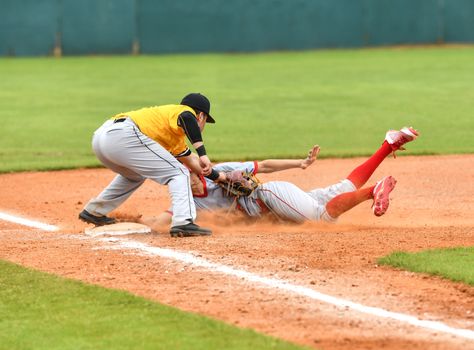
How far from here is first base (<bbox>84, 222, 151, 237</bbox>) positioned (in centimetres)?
865

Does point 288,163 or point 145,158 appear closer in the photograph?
point 145,158

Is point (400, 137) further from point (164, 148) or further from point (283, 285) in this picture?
point (283, 285)

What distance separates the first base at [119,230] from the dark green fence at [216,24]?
75.3 ft

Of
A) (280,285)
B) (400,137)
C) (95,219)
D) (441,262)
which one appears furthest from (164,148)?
(441,262)

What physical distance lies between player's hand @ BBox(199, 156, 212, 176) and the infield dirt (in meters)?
0.54

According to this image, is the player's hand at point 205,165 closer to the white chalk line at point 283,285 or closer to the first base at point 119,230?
the first base at point 119,230

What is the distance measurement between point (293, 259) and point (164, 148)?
177 centimetres

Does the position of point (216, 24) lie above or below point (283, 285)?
below

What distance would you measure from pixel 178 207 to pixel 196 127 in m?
0.67

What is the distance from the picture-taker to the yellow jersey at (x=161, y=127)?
27.8 feet

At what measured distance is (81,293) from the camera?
650 centimetres

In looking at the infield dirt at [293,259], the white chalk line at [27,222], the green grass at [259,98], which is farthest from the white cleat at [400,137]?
the green grass at [259,98]

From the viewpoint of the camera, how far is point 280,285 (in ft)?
21.7

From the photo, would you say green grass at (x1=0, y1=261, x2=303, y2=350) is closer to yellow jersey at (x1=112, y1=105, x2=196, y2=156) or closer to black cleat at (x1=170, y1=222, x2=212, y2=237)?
black cleat at (x1=170, y1=222, x2=212, y2=237)
